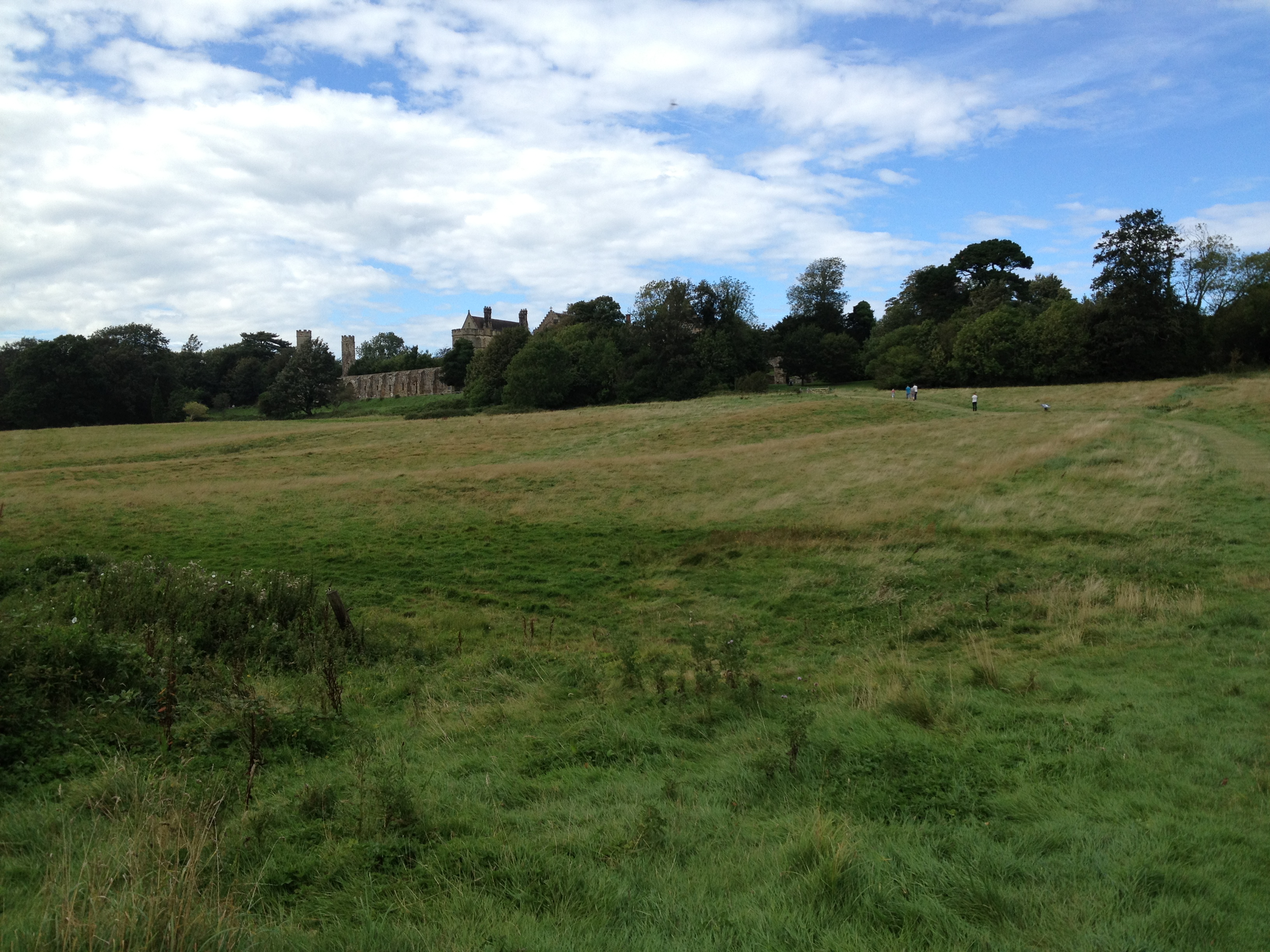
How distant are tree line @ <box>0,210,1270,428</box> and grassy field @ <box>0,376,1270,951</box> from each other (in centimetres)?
5625

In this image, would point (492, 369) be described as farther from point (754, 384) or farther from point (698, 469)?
point (698, 469)

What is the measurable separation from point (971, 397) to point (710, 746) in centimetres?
5749

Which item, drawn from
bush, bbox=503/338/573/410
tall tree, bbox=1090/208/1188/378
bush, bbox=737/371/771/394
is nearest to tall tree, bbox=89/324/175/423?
bush, bbox=503/338/573/410

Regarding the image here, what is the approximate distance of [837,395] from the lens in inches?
2452

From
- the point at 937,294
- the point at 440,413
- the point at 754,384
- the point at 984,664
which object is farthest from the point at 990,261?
the point at 984,664

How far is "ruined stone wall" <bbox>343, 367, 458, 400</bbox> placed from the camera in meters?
123

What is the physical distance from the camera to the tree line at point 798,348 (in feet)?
228

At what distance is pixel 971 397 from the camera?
→ 58844 mm

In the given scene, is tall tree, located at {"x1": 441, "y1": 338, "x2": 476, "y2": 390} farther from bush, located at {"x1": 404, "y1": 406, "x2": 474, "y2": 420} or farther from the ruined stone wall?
bush, located at {"x1": 404, "y1": 406, "x2": 474, "y2": 420}

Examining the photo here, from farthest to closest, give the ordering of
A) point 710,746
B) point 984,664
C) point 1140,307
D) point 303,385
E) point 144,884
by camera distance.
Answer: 1. point 303,385
2. point 1140,307
3. point 984,664
4. point 710,746
5. point 144,884

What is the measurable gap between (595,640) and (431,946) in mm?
9583

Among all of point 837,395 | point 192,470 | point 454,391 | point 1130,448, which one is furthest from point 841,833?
point 454,391

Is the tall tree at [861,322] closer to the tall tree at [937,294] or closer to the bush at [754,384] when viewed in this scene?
the tall tree at [937,294]

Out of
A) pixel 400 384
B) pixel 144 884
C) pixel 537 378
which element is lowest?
pixel 144 884
